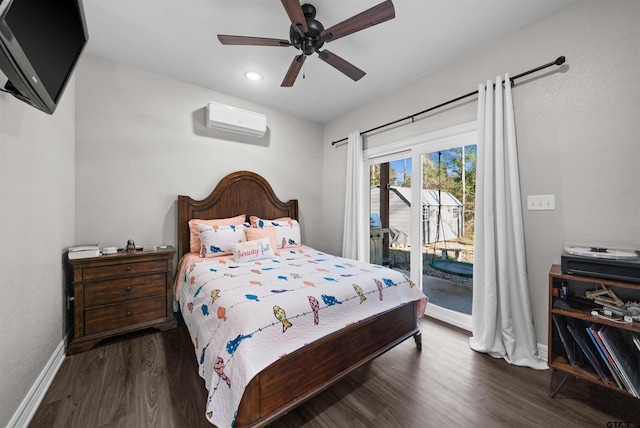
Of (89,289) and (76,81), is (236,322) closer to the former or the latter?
(89,289)

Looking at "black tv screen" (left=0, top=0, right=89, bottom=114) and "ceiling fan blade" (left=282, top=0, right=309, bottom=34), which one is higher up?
"ceiling fan blade" (left=282, top=0, right=309, bottom=34)

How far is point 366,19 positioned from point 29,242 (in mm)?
2451

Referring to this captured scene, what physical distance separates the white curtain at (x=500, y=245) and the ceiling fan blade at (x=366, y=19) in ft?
4.20

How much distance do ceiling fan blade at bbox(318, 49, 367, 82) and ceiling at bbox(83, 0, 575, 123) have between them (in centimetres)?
32

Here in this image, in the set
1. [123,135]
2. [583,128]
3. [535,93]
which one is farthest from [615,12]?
[123,135]

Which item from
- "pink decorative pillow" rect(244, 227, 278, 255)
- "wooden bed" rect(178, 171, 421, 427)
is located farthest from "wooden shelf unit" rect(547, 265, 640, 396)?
"pink decorative pillow" rect(244, 227, 278, 255)

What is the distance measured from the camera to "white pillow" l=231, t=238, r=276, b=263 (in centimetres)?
248

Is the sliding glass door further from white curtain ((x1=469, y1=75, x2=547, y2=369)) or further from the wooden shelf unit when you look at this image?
the wooden shelf unit

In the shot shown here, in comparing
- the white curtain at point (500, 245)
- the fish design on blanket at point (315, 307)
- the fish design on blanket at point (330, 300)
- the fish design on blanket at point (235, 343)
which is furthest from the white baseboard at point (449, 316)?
the fish design on blanket at point (235, 343)

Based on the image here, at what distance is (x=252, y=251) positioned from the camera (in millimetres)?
2539

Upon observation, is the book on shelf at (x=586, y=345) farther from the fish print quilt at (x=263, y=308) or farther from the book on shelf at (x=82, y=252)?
the book on shelf at (x=82, y=252)

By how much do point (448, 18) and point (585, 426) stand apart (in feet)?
9.26

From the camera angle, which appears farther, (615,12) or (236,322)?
(615,12)

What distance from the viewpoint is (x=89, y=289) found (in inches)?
84.1
